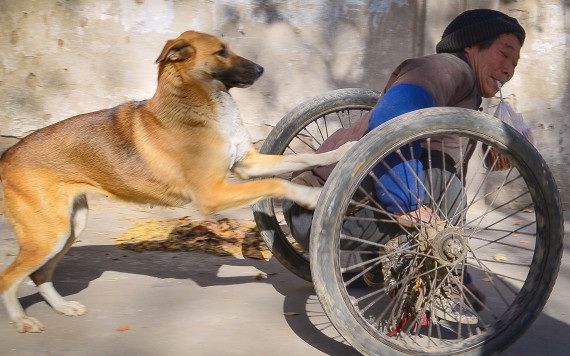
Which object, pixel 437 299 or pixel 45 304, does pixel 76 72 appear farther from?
pixel 437 299

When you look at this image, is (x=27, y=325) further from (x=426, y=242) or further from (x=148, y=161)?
(x=426, y=242)

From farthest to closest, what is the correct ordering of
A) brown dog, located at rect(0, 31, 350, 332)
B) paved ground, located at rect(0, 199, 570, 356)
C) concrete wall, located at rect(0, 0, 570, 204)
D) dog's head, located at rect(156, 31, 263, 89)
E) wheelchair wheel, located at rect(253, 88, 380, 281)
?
concrete wall, located at rect(0, 0, 570, 204)
wheelchair wheel, located at rect(253, 88, 380, 281)
dog's head, located at rect(156, 31, 263, 89)
brown dog, located at rect(0, 31, 350, 332)
paved ground, located at rect(0, 199, 570, 356)

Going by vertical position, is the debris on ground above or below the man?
below

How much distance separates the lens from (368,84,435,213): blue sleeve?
3.62 metres

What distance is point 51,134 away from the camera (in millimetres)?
4215

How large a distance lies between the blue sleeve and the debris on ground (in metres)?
1.84

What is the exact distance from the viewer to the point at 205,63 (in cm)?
427

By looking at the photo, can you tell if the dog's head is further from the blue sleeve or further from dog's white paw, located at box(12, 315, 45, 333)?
dog's white paw, located at box(12, 315, 45, 333)

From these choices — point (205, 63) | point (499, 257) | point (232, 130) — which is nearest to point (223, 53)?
point (205, 63)

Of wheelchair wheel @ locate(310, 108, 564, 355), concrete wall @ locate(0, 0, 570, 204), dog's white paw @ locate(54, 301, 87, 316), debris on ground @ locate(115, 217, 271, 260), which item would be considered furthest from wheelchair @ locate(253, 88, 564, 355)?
concrete wall @ locate(0, 0, 570, 204)

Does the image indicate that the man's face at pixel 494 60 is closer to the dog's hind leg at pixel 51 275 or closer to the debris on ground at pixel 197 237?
the debris on ground at pixel 197 237

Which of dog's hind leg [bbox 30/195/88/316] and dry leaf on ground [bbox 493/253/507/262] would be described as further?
dry leaf on ground [bbox 493/253/507/262]

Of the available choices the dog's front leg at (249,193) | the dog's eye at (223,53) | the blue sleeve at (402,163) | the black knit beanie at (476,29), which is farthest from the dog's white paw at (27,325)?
the black knit beanie at (476,29)

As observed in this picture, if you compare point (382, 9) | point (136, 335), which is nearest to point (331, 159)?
point (136, 335)
